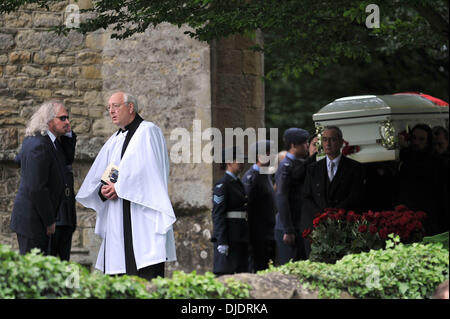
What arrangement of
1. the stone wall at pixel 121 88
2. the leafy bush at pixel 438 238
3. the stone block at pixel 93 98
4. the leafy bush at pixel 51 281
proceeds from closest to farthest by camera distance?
the leafy bush at pixel 51 281 < the leafy bush at pixel 438 238 < the stone wall at pixel 121 88 < the stone block at pixel 93 98

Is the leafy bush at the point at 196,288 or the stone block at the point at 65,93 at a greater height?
the stone block at the point at 65,93

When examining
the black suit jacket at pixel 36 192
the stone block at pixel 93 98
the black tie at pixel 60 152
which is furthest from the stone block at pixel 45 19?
the black suit jacket at pixel 36 192

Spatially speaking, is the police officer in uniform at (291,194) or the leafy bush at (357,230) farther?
the police officer in uniform at (291,194)

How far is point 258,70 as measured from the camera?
449 inches

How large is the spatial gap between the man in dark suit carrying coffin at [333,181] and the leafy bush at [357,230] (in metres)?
0.43

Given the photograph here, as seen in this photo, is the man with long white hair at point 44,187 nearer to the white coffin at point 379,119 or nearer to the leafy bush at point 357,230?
the leafy bush at point 357,230

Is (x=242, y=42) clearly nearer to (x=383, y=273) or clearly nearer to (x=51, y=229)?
(x=51, y=229)

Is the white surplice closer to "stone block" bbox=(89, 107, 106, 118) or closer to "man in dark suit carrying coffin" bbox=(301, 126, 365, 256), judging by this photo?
Answer: "man in dark suit carrying coffin" bbox=(301, 126, 365, 256)

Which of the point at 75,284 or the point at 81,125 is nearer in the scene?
the point at 75,284

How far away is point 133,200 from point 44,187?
692mm

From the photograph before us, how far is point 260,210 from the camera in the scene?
30.6 ft

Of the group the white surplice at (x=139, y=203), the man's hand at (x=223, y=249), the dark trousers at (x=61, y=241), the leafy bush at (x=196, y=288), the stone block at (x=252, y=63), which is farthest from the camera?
the stone block at (x=252, y=63)

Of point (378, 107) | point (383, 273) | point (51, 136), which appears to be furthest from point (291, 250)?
point (383, 273)

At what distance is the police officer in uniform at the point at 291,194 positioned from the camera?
9.29 meters
